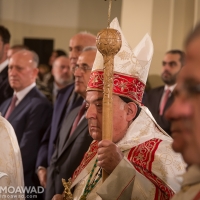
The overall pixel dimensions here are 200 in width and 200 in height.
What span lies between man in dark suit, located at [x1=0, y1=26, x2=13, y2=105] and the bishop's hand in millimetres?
3629

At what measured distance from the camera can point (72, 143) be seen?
4137 mm

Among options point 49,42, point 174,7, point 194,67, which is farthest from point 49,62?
point 194,67

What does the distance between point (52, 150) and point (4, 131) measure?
62.1 inches

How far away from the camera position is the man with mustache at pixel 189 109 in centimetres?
146

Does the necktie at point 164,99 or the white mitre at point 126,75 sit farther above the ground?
the white mitre at point 126,75

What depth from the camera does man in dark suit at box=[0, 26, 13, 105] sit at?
6074 mm

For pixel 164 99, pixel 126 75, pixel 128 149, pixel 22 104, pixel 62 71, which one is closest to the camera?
pixel 128 149

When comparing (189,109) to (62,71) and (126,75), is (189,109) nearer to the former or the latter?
(126,75)

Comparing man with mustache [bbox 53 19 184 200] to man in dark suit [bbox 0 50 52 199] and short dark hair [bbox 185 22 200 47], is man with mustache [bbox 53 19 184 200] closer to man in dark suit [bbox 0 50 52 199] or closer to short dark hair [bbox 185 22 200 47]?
short dark hair [bbox 185 22 200 47]

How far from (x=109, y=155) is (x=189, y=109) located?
43.9 inches

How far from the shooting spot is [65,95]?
204 inches

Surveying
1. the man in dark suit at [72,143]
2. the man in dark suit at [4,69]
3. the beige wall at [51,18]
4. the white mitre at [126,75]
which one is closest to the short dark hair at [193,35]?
the white mitre at [126,75]

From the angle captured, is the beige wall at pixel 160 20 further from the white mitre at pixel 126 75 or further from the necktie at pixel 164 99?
the white mitre at pixel 126 75

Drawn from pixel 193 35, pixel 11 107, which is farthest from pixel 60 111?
pixel 193 35
